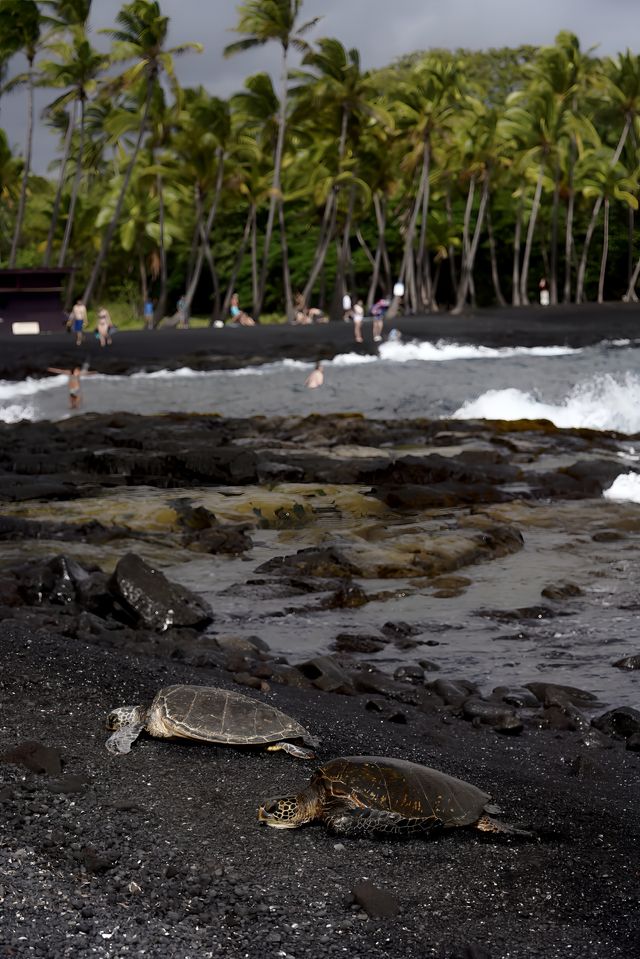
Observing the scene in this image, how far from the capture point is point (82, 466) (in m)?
16.0

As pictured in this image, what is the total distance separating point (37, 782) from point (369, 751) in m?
1.61

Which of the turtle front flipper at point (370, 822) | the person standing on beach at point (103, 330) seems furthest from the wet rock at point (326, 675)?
the person standing on beach at point (103, 330)

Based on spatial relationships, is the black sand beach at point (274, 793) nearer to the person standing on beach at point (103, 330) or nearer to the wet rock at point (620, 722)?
the wet rock at point (620, 722)

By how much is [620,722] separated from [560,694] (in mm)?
564

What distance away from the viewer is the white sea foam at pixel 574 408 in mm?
23438

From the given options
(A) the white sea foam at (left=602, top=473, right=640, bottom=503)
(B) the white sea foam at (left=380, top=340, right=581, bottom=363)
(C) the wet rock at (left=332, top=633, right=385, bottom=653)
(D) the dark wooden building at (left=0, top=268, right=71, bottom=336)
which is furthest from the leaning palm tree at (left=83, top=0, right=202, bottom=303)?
(C) the wet rock at (left=332, top=633, right=385, bottom=653)

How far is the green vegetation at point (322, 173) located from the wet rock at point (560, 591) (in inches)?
1384

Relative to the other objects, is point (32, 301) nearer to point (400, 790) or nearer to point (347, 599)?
point (347, 599)

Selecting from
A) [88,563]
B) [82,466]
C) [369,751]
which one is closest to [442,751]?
[369,751]

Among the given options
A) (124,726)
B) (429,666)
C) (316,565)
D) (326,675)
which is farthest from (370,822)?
(316,565)

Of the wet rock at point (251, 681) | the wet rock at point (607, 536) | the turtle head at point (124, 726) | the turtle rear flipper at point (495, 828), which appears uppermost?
the turtle head at point (124, 726)

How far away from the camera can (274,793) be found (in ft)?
14.6

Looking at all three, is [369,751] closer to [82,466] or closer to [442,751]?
[442,751]

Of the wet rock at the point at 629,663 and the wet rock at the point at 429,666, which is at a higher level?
the wet rock at the point at 429,666
